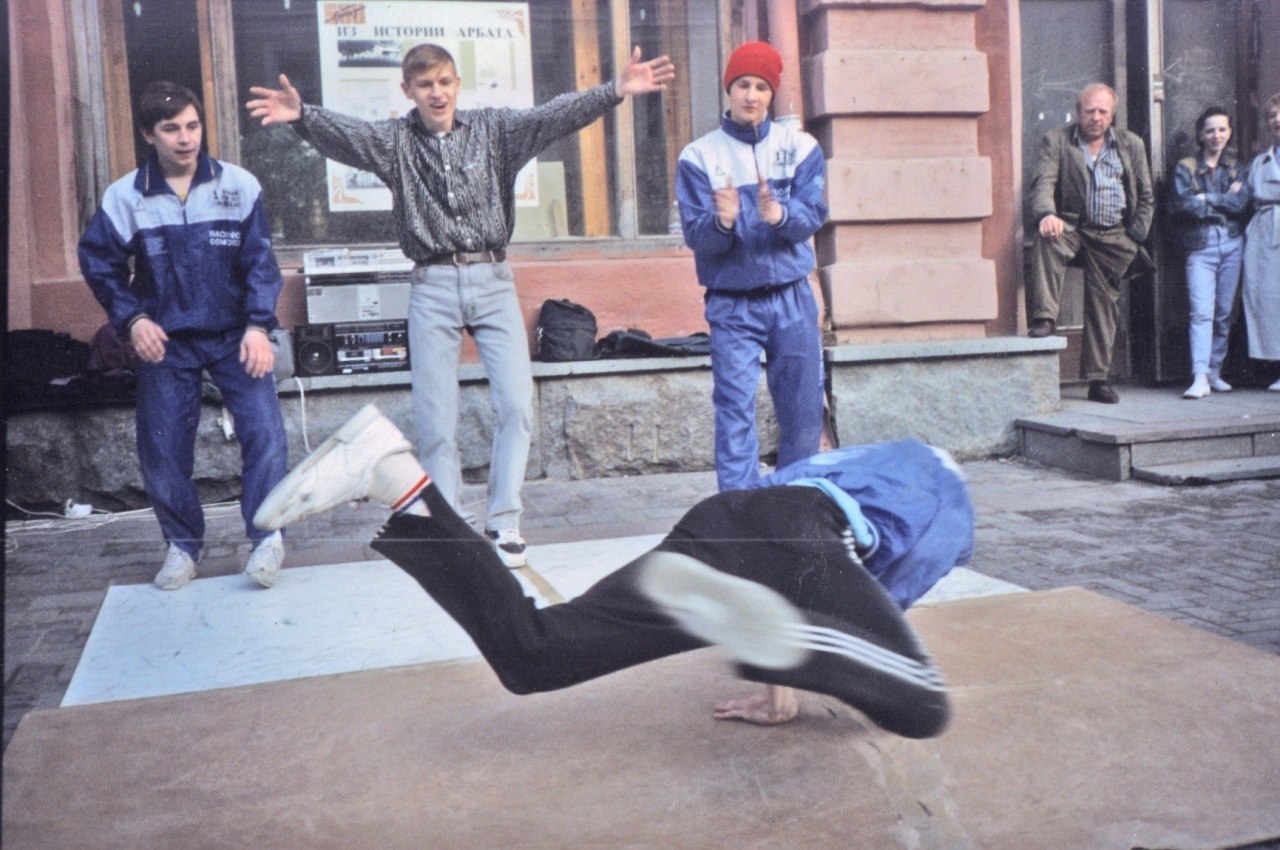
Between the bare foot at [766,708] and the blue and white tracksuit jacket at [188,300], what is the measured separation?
2.36 metres

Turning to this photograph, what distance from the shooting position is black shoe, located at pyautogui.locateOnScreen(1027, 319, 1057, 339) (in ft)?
24.7

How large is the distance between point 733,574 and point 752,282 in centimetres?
256

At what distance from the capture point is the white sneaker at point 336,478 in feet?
8.86

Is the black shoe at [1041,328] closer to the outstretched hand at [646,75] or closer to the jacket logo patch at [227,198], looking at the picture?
the outstretched hand at [646,75]

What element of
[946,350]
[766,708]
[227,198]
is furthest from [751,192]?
[946,350]

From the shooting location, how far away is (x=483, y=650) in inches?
102

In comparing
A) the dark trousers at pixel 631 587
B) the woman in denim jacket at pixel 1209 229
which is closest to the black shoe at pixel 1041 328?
the woman in denim jacket at pixel 1209 229

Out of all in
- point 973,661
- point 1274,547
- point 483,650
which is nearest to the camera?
point 483,650

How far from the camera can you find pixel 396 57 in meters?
7.28

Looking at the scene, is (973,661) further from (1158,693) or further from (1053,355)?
(1053,355)

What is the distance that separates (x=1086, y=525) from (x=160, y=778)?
4.02 meters

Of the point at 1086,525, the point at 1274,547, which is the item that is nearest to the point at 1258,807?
the point at 1274,547

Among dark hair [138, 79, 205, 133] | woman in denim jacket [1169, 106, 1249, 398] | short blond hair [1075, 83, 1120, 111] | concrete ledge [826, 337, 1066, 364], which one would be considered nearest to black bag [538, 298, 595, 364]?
concrete ledge [826, 337, 1066, 364]

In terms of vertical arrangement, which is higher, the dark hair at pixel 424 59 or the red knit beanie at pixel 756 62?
the dark hair at pixel 424 59
